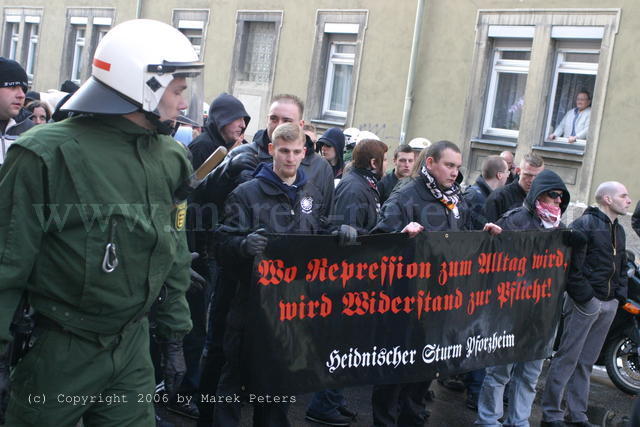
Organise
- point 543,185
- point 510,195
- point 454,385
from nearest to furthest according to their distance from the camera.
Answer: point 543,185
point 454,385
point 510,195

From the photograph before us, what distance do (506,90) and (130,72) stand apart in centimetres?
1362

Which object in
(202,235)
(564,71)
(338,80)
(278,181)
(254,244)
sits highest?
(564,71)

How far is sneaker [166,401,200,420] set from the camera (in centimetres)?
592

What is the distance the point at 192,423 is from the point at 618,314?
4.22 metres

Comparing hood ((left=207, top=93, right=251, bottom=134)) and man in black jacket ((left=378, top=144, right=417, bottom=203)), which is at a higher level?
hood ((left=207, top=93, right=251, bottom=134))

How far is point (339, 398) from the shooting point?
6.23 metres

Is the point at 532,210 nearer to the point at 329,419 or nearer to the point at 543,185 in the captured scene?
the point at 543,185

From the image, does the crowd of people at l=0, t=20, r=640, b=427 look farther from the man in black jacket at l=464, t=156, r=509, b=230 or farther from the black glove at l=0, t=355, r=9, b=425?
the man in black jacket at l=464, t=156, r=509, b=230

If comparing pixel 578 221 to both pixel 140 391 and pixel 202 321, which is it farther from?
pixel 140 391

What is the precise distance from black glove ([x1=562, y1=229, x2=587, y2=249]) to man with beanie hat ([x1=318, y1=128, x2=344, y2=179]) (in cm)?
261

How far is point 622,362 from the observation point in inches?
311

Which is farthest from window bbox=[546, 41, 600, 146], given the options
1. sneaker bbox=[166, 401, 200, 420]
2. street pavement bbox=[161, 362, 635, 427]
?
sneaker bbox=[166, 401, 200, 420]

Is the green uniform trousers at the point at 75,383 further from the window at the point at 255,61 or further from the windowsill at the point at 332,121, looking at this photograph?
the window at the point at 255,61

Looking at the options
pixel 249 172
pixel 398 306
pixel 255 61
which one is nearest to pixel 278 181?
pixel 249 172
